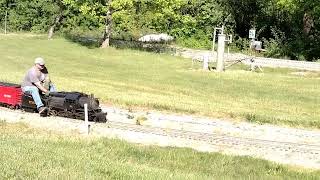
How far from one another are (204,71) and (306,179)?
81.0ft

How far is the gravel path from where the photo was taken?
52.1 ft

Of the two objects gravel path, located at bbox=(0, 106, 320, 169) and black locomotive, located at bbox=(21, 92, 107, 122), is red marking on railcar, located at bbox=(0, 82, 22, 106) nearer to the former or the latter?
gravel path, located at bbox=(0, 106, 320, 169)

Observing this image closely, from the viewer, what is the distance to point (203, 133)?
18234 mm

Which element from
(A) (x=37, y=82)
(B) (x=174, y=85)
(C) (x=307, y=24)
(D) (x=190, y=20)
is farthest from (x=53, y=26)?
(A) (x=37, y=82)

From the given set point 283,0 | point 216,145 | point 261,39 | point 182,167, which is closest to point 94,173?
point 182,167

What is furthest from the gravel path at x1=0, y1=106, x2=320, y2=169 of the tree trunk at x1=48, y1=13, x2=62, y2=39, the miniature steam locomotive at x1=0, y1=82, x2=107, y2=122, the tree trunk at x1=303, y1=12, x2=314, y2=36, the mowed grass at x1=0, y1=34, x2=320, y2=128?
the tree trunk at x1=48, y1=13, x2=62, y2=39

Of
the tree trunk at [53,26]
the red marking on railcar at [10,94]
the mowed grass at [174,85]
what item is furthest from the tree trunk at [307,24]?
the red marking on railcar at [10,94]

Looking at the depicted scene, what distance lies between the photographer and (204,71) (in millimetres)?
37500

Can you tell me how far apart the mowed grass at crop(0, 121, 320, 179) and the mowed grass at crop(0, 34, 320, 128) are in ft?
22.3

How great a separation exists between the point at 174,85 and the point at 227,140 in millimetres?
12949

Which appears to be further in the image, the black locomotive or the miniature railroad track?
the black locomotive

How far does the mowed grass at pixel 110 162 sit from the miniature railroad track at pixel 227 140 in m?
1.72

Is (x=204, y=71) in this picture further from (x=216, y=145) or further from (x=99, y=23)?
(x=99, y=23)

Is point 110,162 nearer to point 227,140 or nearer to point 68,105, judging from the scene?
point 227,140
